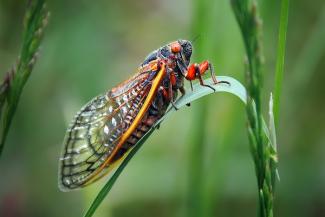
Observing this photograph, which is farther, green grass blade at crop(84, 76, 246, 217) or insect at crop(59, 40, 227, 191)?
insect at crop(59, 40, 227, 191)

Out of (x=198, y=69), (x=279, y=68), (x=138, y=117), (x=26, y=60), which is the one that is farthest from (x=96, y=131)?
(x=279, y=68)

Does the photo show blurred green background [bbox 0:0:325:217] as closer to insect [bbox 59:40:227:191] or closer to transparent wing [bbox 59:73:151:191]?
insect [bbox 59:40:227:191]

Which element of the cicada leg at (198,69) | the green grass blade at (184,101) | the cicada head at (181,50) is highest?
the cicada head at (181,50)

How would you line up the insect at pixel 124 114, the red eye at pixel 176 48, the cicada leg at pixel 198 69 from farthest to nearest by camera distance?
the red eye at pixel 176 48
the cicada leg at pixel 198 69
the insect at pixel 124 114

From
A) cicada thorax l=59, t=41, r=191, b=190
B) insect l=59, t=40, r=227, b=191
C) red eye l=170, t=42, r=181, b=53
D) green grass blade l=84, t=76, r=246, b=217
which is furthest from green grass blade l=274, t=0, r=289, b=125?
red eye l=170, t=42, r=181, b=53

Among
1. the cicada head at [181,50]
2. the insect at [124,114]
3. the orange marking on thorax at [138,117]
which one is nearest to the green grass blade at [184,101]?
the insect at [124,114]

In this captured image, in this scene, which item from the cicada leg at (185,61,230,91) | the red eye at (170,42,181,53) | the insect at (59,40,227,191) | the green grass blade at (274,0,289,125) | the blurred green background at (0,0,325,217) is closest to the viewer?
the green grass blade at (274,0,289,125)

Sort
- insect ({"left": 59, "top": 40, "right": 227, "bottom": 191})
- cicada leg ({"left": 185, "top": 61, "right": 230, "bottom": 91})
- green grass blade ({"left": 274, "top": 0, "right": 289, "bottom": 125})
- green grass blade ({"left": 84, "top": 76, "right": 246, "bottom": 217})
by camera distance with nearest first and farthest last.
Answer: green grass blade ({"left": 274, "top": 0, "right": 289, "bottom": 125}), green grass blade ({"left": 84, "top": 76, "right": 246, "bottom": 217}), insect ({"left": 59, "top": 40, "right": 227, "bottom": 191}), cicada leg ({"left": 185, "top": 61, "right": 230, "bottom": 91})

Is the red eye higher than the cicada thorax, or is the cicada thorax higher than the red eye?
the red eye

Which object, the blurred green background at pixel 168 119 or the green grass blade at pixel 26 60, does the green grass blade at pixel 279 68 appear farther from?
the blurred green background at pixel 168 119
